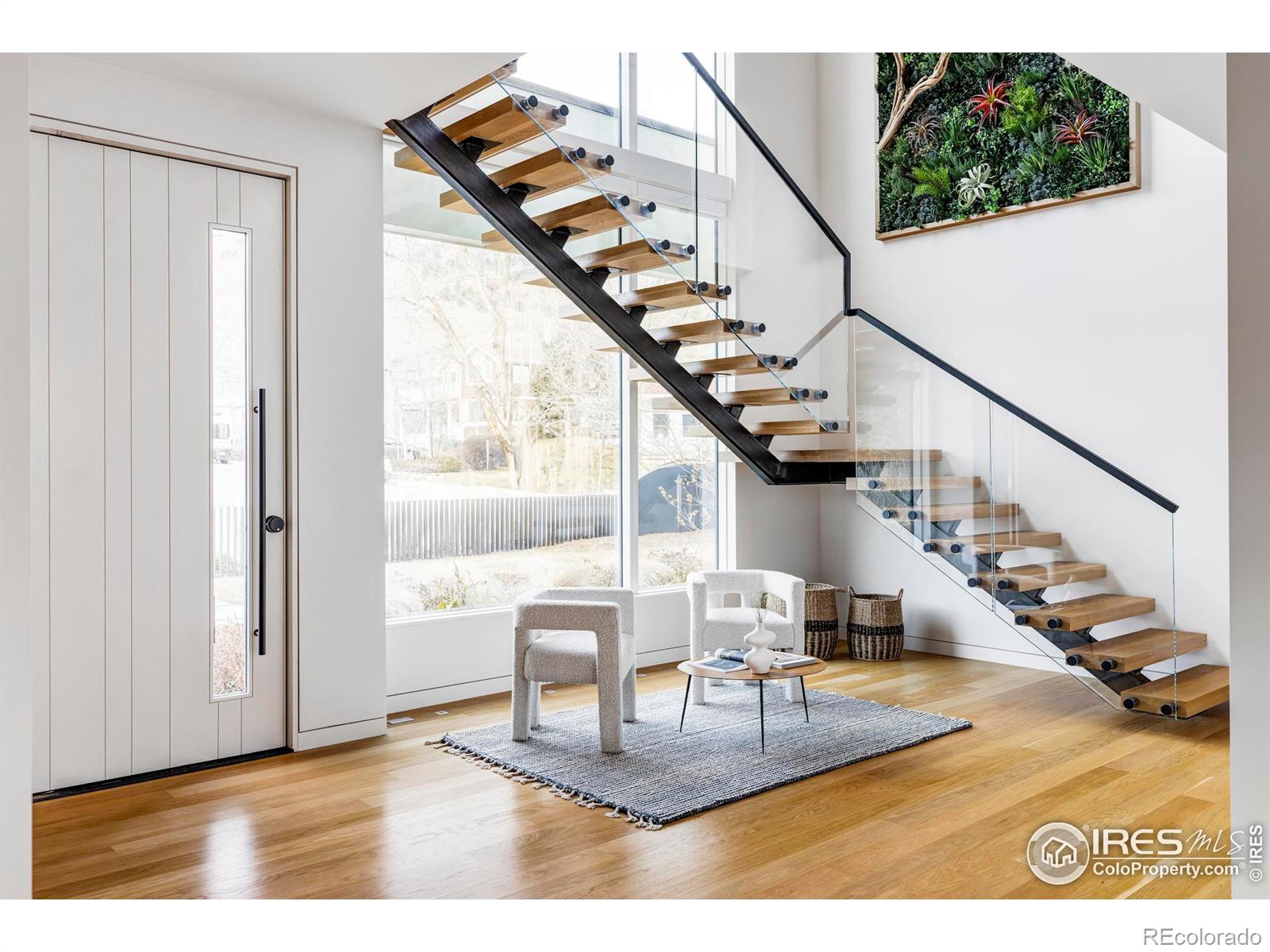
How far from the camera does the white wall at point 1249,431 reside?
1.91 metres

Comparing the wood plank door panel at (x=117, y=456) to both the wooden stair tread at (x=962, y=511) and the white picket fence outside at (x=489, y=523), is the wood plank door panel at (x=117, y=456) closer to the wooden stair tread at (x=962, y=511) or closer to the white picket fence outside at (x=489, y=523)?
the white picket fence outside at (x=489, y=523)

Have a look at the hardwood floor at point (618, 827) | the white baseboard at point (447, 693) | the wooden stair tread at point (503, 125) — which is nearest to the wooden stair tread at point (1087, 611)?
the hardwood floor at point (618, 827)

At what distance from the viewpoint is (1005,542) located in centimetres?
471

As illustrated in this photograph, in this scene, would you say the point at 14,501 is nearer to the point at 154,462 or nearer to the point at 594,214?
the point at 154,462

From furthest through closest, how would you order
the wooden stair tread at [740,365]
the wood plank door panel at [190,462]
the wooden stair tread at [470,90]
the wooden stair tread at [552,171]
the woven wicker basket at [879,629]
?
the woven wicker basket at [879,629] < the wooden stair tread at [740,365] < the wooden stair tread at [552,171] < the wooden stair tread at [470,90] < the wood plank door panel at [190,462]

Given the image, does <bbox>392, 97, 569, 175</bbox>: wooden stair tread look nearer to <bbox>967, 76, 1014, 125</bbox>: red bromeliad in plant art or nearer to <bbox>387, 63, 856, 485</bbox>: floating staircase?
<bbox>387, 63, 856, 485</bbox>: floating staircase

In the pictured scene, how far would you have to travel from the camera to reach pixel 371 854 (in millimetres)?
2803

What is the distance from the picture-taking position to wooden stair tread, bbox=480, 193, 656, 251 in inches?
168

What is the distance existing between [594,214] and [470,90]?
76 centimetres

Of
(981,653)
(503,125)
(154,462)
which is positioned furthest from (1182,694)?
(154,462)

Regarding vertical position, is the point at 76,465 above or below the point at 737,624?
above

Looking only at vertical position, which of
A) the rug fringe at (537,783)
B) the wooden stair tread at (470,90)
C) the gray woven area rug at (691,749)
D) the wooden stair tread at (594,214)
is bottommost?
the rug fringe at (537,783)

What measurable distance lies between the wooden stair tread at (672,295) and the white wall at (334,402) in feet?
4.10
